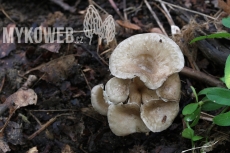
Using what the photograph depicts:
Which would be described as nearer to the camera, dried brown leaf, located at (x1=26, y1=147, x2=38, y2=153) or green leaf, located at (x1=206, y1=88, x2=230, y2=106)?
green leaf, located at (x1=206, y1=88, x2=230, y2=106)

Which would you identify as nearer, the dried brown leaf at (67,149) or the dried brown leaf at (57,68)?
the dried brown leaf at (67,149)

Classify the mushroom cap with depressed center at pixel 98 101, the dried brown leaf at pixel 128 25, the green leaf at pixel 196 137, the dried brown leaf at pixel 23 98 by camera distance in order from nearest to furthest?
the green leaf at pixel 196 137, the mushroom cap with depressed center at pixel 98 101, the dried brown leaf at pixel 23 98, the dried brown leaf at pixel 128 25

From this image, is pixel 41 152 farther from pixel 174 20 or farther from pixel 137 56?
pixel 174 20

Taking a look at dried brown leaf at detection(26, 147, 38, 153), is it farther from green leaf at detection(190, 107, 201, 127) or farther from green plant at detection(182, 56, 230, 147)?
green leaf at detection(190, 107, 201, 127)

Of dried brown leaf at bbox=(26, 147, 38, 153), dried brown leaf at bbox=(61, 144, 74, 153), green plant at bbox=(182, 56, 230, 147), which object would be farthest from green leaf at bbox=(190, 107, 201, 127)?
dried brown leaf at bbox=(26, 147, 38, 153)

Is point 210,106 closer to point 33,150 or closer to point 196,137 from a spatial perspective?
point 196,137

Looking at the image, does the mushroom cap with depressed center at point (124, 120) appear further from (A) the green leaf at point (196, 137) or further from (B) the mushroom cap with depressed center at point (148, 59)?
(A) the green leaf at point (196, 137)

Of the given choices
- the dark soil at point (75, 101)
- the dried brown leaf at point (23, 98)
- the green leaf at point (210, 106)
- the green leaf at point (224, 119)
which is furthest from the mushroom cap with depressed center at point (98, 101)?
the green leaf at point (224, 119)
